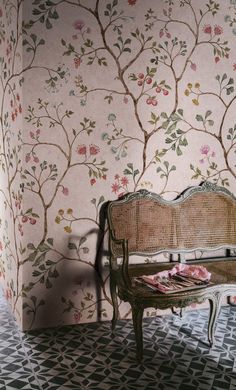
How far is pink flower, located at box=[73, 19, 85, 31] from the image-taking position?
287cm

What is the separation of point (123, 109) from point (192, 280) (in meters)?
1.19

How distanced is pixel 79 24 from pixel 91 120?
59 centimetres

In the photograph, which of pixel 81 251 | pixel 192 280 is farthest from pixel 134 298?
pixel 81 251

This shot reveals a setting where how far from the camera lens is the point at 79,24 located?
2.88 m

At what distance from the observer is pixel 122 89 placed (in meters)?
3.03

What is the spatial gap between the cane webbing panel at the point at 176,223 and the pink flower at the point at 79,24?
113 centimetres

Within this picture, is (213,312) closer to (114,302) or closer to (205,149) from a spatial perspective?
(114,302)

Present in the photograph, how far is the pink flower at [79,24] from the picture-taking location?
2873mm

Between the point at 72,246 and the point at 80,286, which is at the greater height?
the point at 72,246

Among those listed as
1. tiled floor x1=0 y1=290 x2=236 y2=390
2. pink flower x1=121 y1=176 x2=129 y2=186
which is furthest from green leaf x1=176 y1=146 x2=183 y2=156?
tiled floor x1=0 y1=290 x2=236 y2=390

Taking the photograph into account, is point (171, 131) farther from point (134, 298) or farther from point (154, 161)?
point (134, 298)

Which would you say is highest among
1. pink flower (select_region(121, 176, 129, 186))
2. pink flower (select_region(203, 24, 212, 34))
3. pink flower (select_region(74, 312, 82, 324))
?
pink flower (select_region(203, 24, 212, 34))

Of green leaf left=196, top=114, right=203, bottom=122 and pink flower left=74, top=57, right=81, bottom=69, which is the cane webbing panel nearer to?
green leaf left=196, top=114, right=203, bottom=122

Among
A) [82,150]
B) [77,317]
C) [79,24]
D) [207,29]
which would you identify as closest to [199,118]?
[207,29]
